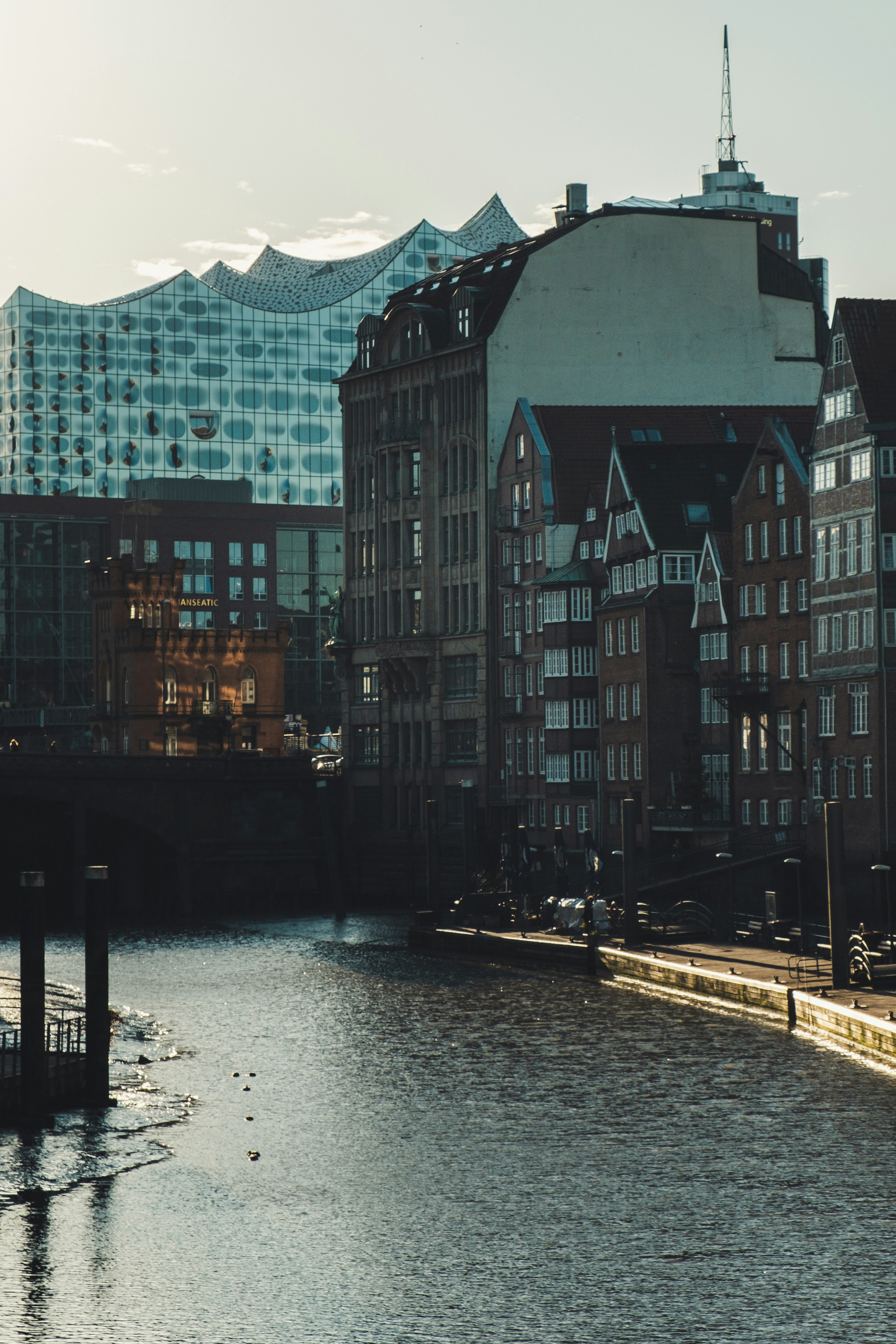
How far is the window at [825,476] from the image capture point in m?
106

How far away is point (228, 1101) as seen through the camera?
64562 millimetres

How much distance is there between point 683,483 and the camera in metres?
124

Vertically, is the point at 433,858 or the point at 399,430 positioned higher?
the point at 399,430

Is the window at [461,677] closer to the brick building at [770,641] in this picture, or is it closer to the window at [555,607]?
the window at [555,607]

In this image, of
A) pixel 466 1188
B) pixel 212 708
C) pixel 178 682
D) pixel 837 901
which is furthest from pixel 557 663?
pixel 466 1188

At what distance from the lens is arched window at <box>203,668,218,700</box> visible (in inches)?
7436

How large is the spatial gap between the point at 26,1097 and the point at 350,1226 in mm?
10633

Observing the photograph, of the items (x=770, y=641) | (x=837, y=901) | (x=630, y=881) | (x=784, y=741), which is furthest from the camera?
(x=770, y=641)

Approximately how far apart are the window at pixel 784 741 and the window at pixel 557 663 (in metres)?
21.7

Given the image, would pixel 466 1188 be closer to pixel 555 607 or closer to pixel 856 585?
pixel 856 585

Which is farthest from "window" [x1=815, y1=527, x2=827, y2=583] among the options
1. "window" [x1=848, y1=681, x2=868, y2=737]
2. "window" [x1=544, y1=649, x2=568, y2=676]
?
"window" [x1=544, y1=649, x2=568, y2=676]

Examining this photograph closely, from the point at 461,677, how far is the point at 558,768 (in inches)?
859

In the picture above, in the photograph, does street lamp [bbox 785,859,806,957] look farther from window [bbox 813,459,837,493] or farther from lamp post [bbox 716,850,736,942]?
window [bbox 813,459,837,493]

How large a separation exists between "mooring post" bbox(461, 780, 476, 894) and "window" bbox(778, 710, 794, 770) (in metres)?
24.0
